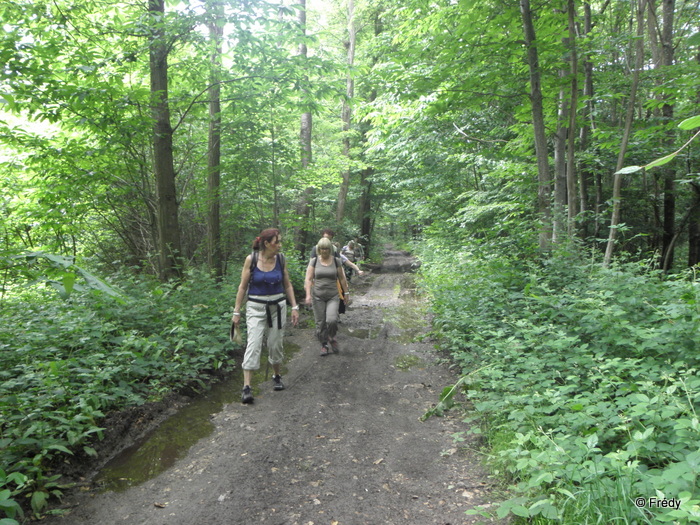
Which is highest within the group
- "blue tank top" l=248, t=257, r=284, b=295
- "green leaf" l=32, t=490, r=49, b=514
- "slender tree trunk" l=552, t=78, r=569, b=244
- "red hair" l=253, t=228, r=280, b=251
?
"slender tree trunk" l=552, t=78, r=569, b=244

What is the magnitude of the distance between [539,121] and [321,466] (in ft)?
20.8

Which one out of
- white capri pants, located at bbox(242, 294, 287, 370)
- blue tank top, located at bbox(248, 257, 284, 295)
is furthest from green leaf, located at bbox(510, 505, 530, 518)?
blue tank top, located at bbox(248, 257, 284, 295)

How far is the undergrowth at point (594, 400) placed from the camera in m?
2.20

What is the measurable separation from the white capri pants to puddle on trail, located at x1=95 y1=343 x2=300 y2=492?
60 cm

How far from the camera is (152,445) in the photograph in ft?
13.1

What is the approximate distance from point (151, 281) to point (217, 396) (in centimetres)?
303

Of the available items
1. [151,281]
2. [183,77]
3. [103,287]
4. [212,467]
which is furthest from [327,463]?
[183,77]

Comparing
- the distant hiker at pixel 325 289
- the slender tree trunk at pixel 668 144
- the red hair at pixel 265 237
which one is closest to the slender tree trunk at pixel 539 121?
the distant hiker at pixel 325 289

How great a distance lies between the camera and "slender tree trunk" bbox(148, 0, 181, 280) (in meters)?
6.26

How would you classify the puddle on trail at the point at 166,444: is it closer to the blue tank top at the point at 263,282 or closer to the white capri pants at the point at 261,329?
the white capri pants at the point at 261,329

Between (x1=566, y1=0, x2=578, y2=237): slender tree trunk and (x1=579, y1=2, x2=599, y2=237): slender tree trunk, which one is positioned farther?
(x1=579, y1=2, x2=599, y2=237): slender tree trunk

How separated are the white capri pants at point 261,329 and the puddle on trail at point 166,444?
23.5 inches

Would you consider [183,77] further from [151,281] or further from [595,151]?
[595,151]

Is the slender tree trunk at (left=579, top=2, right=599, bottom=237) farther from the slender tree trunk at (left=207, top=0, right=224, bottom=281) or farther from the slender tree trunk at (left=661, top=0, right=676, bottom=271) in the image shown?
the slender tree trunk at (left=207, top=0, right=224, bottom=281)
